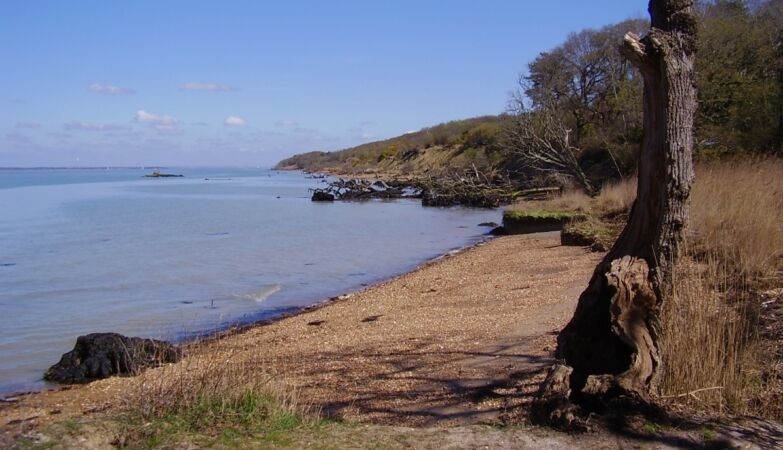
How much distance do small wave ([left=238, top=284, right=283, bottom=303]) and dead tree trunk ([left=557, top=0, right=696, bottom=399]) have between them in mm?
10930

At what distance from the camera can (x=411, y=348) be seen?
789cm

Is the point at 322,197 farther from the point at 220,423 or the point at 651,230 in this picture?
the point at 220,423

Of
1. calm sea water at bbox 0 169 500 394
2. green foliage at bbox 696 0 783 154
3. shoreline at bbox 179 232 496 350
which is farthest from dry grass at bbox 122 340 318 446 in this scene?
green foliage at bbox 696 0 783 154

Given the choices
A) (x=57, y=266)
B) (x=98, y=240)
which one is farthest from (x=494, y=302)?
(x=98, y=240)

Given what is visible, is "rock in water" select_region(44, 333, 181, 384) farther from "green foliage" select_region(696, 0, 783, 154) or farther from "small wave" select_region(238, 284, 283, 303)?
"green foliage" select_region(696, 0, 783, 154)

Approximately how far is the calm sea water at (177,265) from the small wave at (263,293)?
0.08 feet

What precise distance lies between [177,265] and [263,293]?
5541 millimetres

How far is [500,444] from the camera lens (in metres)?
3.96

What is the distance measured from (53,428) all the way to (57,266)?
17590 mm

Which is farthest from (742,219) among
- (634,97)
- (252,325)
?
(634,97)

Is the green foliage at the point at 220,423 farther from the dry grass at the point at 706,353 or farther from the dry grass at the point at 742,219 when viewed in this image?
the dry grass at the point at 742,219

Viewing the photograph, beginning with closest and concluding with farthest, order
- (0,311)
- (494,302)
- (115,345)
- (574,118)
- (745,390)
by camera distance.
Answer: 1. (745,390)
2. (115,345)
3. (494,302)
4. (0,311)
5. (574,118)

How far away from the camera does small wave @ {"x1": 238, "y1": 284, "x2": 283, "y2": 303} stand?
15.2m

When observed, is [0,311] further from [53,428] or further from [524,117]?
[524,117]
